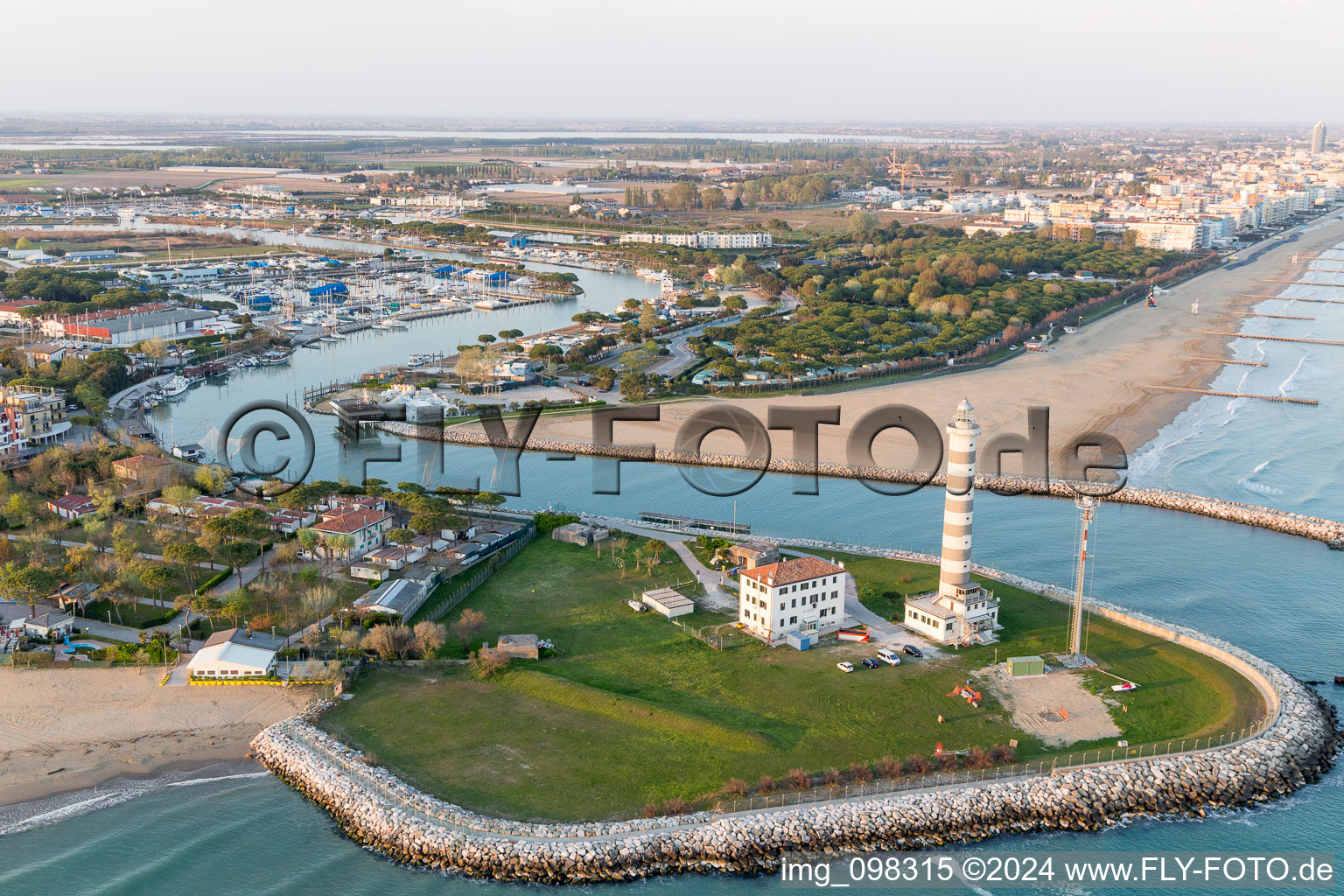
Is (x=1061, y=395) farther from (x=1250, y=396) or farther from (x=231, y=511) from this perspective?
(x=231, y=511)

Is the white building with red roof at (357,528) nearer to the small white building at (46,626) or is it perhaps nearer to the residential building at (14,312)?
the small white building at (46,626)

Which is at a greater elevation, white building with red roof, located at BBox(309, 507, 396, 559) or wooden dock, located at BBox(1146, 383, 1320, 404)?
wooden dock, located at BBox(1146, 383, 1320, 404)

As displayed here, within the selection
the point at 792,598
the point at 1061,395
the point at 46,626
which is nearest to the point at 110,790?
the point at 46,626

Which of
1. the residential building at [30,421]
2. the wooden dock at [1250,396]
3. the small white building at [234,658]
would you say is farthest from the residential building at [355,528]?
the wooden dock at [1250,396]

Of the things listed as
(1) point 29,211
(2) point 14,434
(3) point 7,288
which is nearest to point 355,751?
(2) point 14,434

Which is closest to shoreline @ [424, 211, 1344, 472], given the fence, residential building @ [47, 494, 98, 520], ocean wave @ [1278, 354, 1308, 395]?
ocean wave @ [1278, 354, 1308, 395]

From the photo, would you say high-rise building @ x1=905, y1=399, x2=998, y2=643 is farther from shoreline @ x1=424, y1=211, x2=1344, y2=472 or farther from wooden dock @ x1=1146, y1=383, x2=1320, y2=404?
wooden dock @ x1=1146, y1=383, x2=1320, y2=404
